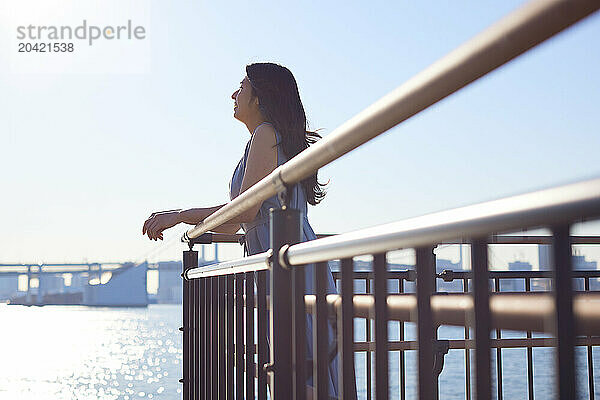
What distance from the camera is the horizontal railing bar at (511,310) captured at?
0.54 m

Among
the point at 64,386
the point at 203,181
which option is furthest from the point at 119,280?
the point at 64,386

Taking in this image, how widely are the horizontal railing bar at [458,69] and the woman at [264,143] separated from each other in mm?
1133

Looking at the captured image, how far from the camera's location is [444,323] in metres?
0.74

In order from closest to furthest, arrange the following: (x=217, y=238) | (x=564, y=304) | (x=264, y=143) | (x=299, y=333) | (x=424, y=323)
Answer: (x=564, y=304), (x=424, y=323), (x=299, y=333), (x=264, y=143), (x=217, y=238)

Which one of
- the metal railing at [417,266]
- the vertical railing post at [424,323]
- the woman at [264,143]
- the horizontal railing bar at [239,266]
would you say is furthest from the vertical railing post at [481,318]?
the woman at [264,143]

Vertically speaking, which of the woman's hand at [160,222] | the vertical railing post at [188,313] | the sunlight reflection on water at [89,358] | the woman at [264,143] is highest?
the woman at [264,143]

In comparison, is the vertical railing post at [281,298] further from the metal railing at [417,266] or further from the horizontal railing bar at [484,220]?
the horizontal railing bar at [484,220]

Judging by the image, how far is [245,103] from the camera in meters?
2.42

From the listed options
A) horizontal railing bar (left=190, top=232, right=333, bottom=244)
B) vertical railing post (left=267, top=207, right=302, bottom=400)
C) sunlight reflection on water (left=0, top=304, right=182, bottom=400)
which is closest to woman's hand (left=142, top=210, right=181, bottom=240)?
horizontal railing bar (left=190, top=232, right=333, bottom=244)

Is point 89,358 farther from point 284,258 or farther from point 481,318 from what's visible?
point 481,318

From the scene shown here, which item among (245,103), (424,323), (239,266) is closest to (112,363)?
(245,103)

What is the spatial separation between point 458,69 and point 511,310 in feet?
0.60

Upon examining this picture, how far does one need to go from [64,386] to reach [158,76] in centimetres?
1294

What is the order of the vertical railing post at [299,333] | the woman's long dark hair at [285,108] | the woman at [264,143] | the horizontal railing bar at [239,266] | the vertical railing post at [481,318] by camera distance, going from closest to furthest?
the vertical railing post at [481,318], the vertical railing post at [299,333], the horizontal railing bar at [239,266], the woman at [264,143], the woman's long dark hair at [285,108]
